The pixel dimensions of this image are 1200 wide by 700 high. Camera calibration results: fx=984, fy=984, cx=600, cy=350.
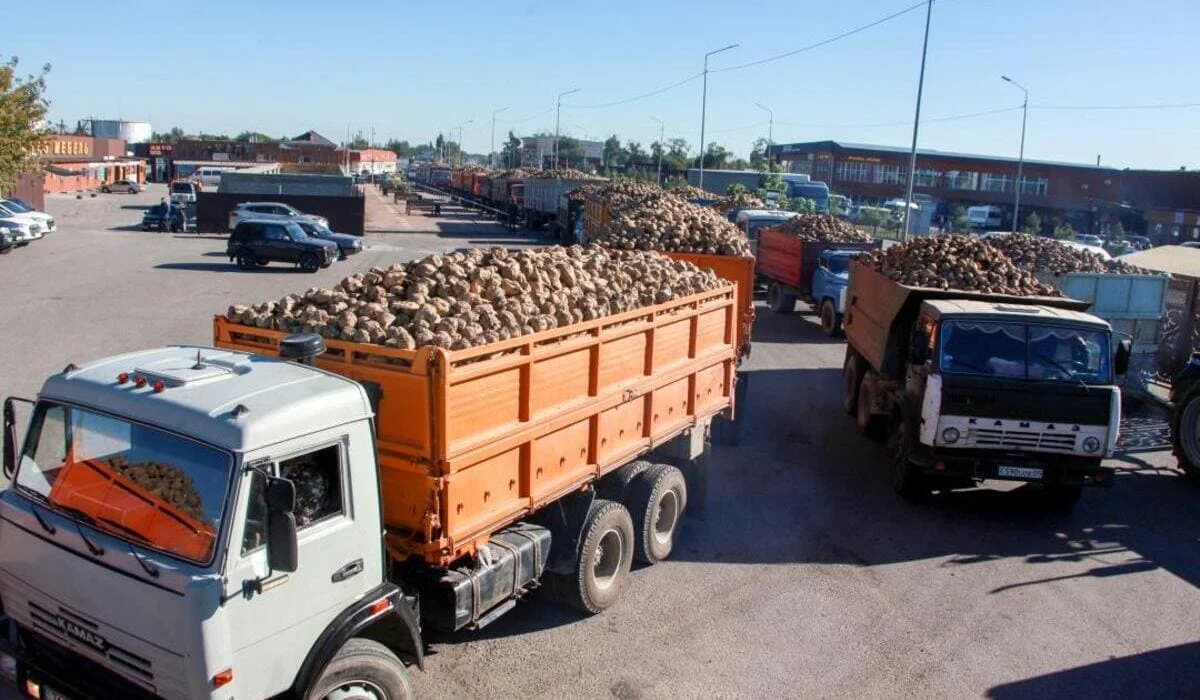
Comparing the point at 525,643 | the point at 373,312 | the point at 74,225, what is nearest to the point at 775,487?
the point at 525,643

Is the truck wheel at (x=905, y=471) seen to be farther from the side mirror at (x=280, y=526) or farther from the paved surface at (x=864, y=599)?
the side mirror at (x=280, y=526)

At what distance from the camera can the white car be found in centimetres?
3323

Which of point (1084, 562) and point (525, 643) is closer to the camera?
point (525, 643)

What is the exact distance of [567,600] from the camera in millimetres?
7492

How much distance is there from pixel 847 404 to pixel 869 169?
6756 cm

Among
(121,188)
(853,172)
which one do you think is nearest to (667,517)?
(121,188)

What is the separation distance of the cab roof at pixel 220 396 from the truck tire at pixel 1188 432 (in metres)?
11.2

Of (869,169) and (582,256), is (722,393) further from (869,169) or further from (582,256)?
(869,169)

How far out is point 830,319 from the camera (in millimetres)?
22125

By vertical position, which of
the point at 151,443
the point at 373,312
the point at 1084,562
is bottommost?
the point at 1084,562

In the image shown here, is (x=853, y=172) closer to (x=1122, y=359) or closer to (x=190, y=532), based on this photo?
(x=1122, y=359)

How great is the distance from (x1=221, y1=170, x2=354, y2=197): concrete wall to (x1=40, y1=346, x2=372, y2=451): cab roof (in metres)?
39.9

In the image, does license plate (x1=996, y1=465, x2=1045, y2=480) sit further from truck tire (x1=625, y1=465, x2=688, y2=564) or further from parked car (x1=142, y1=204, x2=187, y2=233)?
parked car (x1=142, y1=204, x2=187, y2=233)

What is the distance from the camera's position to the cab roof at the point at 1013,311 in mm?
10430
